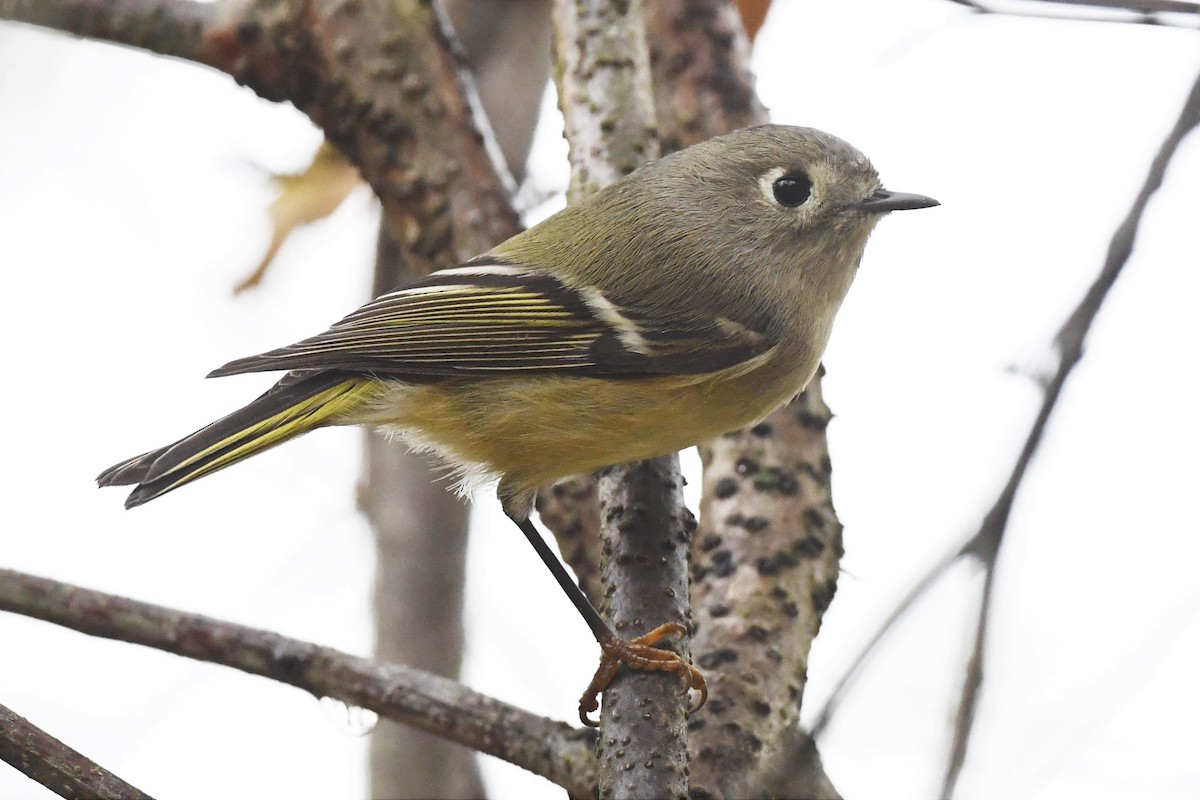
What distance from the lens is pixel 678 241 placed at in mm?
1926

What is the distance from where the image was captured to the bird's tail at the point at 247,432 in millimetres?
1627

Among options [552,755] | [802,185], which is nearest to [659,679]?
[552,755]

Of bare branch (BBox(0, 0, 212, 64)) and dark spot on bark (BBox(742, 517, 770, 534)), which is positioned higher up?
bare branch (BBox(0, 0, 212, 64))

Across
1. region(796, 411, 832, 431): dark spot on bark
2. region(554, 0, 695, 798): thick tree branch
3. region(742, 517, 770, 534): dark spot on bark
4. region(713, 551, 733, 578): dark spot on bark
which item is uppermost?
region(554, 0, 695, 798): thick tree branch

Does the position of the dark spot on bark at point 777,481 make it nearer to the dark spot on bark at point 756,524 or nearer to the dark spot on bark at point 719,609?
the dark spot on bark at point 756,524

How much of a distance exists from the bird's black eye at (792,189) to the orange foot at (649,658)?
79 cm

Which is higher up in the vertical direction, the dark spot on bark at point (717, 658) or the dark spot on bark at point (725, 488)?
the dark spot on bark at point (725, 488)

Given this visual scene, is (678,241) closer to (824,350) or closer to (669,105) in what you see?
(824,350)

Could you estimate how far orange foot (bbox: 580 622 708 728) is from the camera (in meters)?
1.39

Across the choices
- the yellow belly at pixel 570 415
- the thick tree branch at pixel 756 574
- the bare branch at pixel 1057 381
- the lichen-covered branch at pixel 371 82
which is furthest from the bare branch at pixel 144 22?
the bare branch at pixel 1057 381

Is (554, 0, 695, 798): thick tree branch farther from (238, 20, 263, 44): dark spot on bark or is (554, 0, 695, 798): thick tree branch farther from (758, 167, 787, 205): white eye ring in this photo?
(238, 20, 263, 44): dark spot on bark

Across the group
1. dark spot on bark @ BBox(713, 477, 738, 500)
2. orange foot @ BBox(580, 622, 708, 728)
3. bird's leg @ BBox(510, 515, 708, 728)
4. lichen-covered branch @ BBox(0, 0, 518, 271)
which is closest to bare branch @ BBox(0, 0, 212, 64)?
lichen-covered branch @ BBox(0, 0, 518, 271)

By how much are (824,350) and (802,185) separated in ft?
0.88

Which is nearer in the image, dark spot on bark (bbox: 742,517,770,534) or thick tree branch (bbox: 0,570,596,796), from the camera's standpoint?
thick tree branch (bbox: 0,570,596,796)
